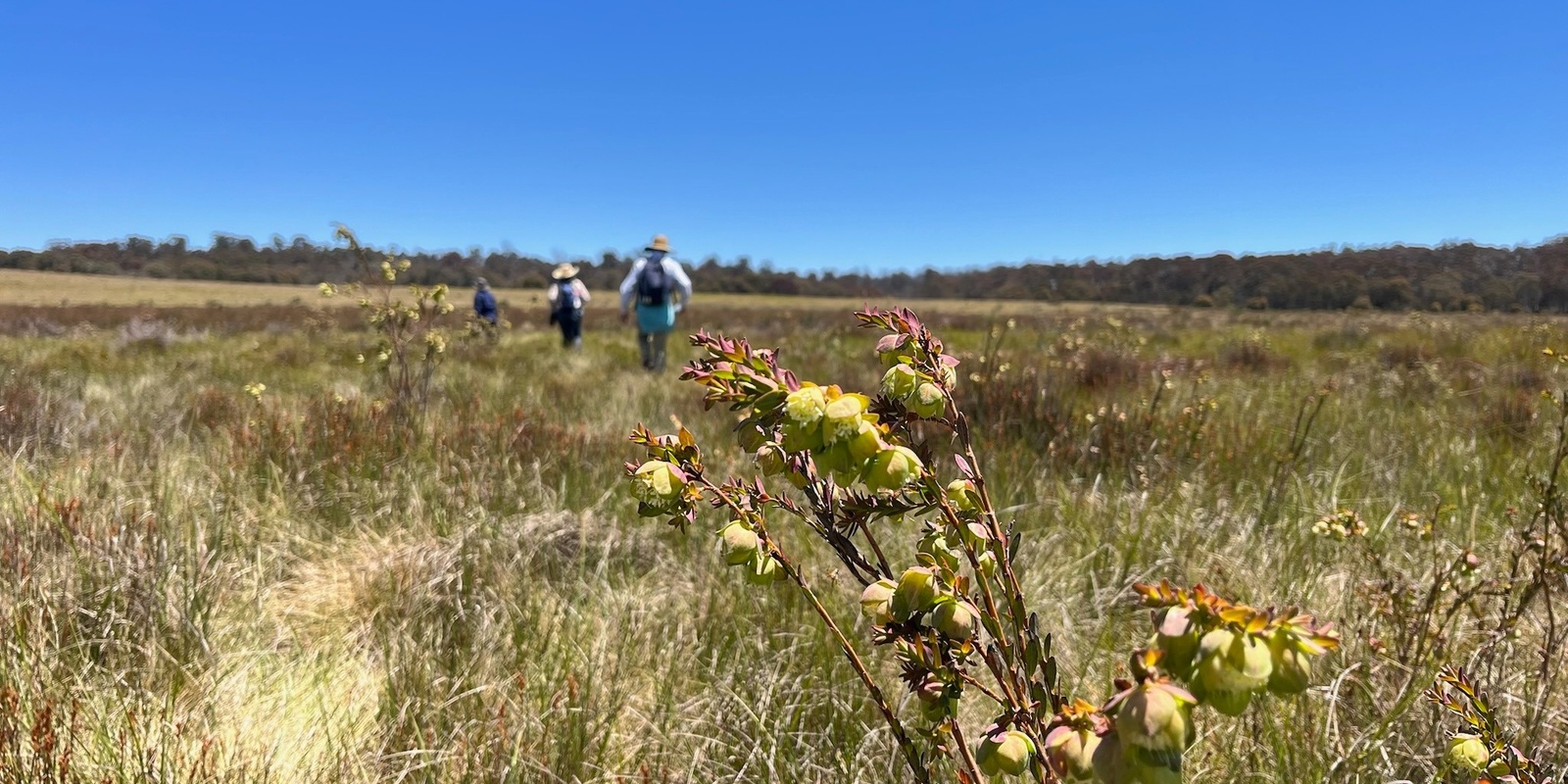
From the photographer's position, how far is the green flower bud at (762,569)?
2.82 ft

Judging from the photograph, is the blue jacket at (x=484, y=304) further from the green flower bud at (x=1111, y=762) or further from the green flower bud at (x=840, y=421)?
the green flower bud at (x=1111, y=762)

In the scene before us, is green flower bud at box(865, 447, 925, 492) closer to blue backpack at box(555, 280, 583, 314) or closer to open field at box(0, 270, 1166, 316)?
blue backpack at box(555, 280, 583, 314)

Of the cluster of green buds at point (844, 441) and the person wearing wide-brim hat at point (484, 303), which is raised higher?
the person wearing wide-brim hat at point (484, 303)

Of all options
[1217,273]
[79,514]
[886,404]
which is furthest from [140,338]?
[1217,273]

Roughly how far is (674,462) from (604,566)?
1959mm

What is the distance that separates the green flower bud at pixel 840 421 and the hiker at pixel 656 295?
7.88 meters

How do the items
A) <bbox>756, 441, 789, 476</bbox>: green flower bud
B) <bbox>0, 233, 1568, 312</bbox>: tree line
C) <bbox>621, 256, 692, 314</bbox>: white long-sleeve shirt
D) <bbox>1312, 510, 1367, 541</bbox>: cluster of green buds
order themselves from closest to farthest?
<bbox>756, 441, 789, 476</bbox>: green flower bud, <bbox>1312, 510, 1367, 541</bbox>: cluster of green buds, <bbox>621, 256, 692, 314</bbox>: white long-sleeve shirt, <bbox>0, 233, 1568, 312</bbox>: tree line

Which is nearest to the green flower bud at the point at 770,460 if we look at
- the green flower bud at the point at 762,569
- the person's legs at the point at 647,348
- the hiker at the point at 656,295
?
the green flower bud at the point at 762,569

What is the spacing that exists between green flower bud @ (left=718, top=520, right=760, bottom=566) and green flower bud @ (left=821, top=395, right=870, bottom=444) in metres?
0.26

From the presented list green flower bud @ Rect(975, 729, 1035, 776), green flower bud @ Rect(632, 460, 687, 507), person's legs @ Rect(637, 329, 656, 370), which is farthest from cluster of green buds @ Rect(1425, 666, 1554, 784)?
person's legs @ Rect(637, 329, 656, 370)

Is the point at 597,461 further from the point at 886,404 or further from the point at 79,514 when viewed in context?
the point at 886,404

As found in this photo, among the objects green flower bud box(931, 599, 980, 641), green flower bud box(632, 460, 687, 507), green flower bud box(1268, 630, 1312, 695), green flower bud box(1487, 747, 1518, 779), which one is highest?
green flower bud box(632, 460, 687, 507)

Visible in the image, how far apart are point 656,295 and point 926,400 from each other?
7839mm

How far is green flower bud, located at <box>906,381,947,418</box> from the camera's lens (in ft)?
2.38
